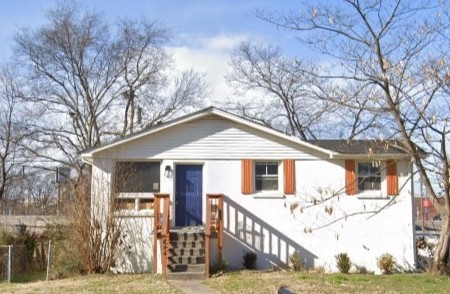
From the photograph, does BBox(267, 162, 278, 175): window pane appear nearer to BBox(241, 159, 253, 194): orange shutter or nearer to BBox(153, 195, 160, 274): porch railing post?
BBox(241, 159, 253, 194): orange shutter

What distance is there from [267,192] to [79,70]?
2101 cm

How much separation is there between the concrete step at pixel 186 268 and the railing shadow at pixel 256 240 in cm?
181

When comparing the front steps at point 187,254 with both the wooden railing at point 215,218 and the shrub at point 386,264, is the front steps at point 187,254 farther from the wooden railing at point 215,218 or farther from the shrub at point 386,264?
the shrub at point 386,264

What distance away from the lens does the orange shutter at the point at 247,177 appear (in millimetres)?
16750

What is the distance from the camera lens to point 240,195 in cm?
1678

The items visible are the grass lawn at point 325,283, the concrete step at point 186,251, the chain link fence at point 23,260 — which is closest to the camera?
the grass lawn at point 325,283

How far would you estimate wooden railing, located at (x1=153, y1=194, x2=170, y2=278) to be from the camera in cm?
1486

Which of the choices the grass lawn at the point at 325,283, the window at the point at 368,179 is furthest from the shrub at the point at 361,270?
the window at the point at 368,179

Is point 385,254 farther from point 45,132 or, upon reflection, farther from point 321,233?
point 45,132

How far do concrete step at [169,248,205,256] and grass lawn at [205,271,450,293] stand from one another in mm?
916

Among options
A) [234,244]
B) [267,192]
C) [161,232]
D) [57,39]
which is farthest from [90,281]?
[57,39]

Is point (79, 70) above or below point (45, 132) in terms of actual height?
above

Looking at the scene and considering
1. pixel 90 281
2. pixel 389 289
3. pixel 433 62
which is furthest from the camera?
pixel 90 281

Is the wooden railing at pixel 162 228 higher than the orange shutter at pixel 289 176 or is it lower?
lower
